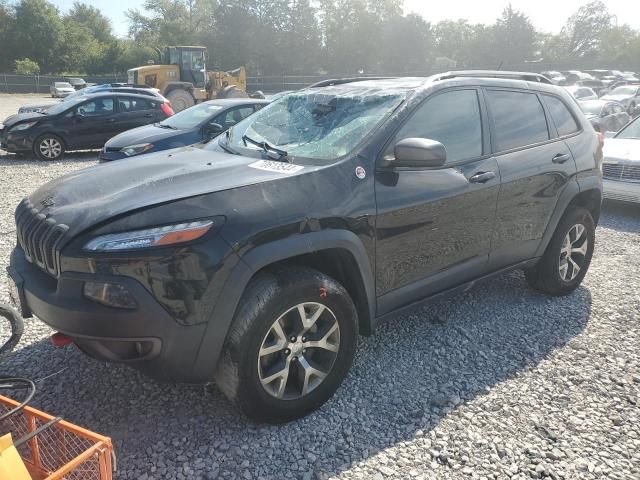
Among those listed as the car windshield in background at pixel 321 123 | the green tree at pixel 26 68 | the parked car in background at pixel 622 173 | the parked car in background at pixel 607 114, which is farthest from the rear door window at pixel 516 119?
the green tree at pixel 26 68

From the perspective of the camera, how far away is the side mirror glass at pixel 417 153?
2.97 metres

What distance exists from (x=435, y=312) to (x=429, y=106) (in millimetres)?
1660

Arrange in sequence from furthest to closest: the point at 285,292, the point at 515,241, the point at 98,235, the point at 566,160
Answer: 1. the point at 566,160
2. the point at 515,241
3. the point at 285,292
4. the point at 98,235

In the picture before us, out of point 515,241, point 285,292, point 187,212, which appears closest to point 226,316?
point 285,292

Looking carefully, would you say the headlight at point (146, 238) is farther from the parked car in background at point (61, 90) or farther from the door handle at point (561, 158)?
the parked car in background at point (61, 90)

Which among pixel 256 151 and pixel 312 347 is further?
pixel 256 151

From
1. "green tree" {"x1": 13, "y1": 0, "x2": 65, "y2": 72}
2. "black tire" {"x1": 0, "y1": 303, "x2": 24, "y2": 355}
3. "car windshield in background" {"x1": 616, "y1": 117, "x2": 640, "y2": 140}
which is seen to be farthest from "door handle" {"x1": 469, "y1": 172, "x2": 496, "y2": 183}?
"green tree" {"x1": 13, "y1": 0, "x2": 65, "y2": 72}

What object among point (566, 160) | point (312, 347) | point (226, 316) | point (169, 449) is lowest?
point (169, 449)

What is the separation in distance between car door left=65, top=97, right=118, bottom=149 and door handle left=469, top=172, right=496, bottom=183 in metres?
10.7

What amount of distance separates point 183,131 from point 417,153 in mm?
7012

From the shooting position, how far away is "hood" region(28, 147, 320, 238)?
2516 mm

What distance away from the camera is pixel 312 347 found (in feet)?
9.20

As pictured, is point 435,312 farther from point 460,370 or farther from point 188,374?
point 188,374

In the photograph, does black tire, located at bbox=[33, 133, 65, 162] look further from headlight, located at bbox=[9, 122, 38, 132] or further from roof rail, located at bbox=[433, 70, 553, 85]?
roof rail, located at bbox=[433, 70, 553, 85]
